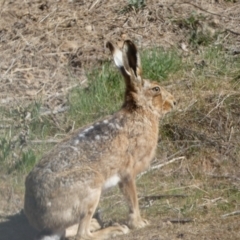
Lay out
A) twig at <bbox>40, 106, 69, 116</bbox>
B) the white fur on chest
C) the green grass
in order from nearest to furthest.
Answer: the white fur on chest, the green grass, twig at <bbox>40, 106, 69, 116</bbox>

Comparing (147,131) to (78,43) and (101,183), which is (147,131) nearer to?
(101,183)

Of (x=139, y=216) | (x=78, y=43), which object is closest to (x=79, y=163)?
(x=139, y=216)

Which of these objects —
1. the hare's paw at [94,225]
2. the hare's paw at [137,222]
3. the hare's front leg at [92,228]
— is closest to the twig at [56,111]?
the hare's paw at [94,225]

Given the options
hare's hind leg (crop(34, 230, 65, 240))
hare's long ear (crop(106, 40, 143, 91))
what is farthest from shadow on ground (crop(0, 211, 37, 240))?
hare's long ear (crop(106, 40, 143, 91))

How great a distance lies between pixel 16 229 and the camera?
25.0 ft

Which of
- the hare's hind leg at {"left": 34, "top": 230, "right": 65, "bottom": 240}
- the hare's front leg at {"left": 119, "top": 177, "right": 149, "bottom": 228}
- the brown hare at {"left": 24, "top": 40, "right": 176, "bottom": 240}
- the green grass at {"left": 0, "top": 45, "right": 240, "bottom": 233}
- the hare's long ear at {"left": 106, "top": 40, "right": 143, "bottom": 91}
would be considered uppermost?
the hare's long ear at {"left": 106, "top": 40, "right": 143, "bottom": 91}

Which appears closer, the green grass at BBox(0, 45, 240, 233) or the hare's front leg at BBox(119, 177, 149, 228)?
the hare's front leg at BBox(119, 177, 149, 228)

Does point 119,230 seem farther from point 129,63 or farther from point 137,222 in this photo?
point 129,63

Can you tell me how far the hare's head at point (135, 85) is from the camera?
7.77m

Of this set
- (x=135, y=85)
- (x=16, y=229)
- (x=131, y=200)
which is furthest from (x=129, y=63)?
(x=16, y=229)

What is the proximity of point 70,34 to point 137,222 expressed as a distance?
4.48m

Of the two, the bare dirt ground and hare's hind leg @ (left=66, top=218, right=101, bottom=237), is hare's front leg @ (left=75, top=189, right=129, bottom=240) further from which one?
the bare dirt ground

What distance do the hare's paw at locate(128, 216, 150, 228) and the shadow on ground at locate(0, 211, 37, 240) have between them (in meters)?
0.85

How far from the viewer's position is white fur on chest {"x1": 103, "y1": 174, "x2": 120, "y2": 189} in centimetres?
723
